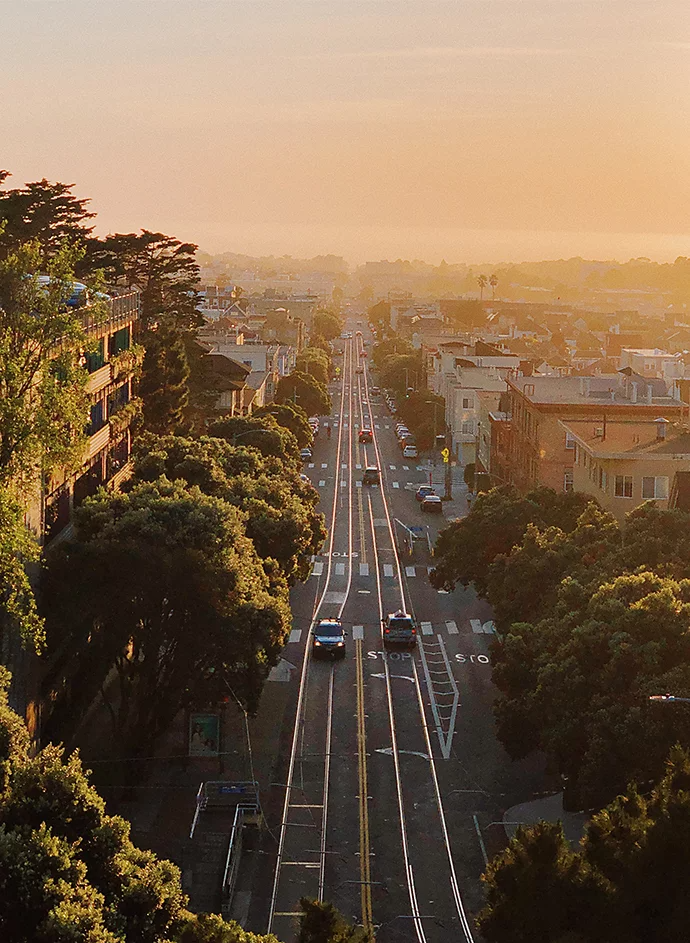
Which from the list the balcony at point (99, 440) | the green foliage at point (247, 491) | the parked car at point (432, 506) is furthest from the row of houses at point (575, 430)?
the balcony at point (99, 440)

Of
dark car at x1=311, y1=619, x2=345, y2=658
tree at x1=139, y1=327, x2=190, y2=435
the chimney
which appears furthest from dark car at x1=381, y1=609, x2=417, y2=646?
tree at x1=139, y1=327, x2=190, y2=435

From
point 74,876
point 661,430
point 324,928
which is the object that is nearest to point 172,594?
point 74,876

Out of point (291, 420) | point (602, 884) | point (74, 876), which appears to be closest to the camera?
point (74, 876)

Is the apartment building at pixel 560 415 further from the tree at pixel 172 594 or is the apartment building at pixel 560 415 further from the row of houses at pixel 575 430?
the tree at pixel 172 594

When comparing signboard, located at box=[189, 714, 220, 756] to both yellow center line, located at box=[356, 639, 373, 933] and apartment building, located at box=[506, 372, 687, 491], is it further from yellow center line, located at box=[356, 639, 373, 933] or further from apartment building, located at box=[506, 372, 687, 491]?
apartment building, located at box=[506, 372, 687, 491]

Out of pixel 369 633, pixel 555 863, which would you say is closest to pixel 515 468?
pixel 369 633

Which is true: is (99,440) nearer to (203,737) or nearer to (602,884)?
(203,737)
